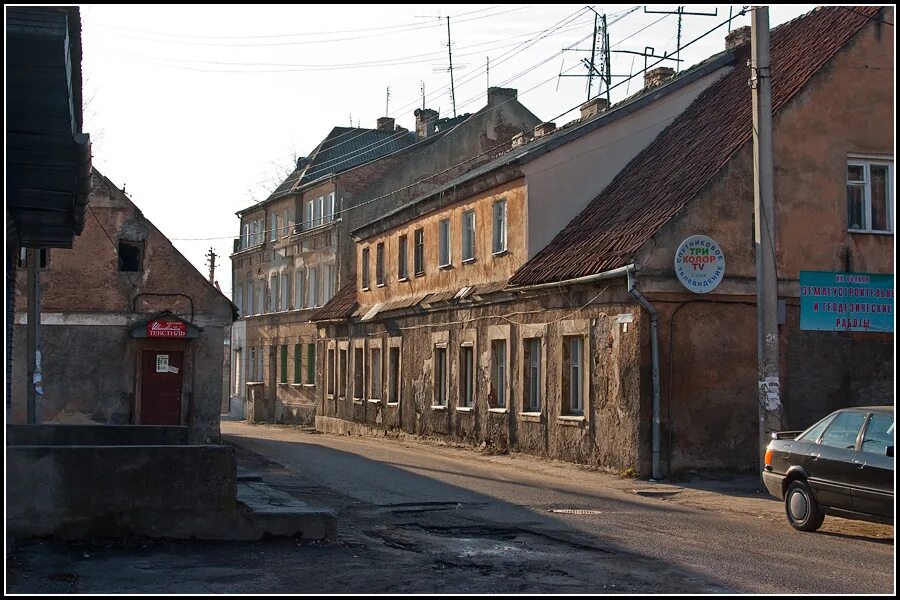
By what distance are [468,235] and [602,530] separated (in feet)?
57.6

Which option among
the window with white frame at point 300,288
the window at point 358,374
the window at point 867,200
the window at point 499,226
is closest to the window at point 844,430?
the window at point 867,200

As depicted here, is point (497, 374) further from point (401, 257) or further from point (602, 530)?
point (602, 530)

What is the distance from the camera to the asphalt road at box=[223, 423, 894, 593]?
32.3 ft

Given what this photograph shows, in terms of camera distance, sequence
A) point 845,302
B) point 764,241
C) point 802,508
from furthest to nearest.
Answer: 1. point 845,302
2. point 764,241
3. point 802,508

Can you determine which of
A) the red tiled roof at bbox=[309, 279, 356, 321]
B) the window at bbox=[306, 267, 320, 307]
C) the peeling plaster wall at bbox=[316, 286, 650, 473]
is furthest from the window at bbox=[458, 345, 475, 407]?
the window at bbox=[306, 267, 320, 307]

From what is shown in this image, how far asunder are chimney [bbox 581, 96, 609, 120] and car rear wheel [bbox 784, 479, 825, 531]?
21098mm

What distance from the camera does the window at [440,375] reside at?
30688mm

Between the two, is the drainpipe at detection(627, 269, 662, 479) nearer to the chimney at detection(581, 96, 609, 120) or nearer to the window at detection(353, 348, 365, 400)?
the chimney at detection(581, 96, 609, 120)

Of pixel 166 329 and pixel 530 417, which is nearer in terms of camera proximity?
pixel 530 417

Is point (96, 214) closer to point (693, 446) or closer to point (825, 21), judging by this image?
point (693, 446)

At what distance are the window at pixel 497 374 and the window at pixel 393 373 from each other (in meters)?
7.13

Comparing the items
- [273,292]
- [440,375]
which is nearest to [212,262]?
[273,292]

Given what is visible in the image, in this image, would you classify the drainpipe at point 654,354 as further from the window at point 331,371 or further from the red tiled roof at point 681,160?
the window at point 331,371

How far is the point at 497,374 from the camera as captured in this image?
27.4 metres
